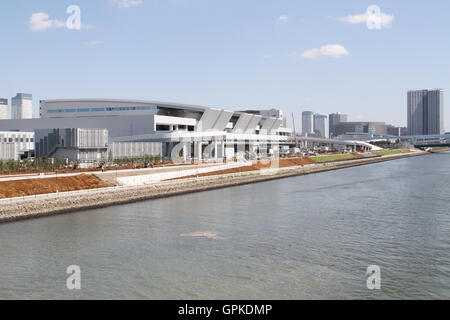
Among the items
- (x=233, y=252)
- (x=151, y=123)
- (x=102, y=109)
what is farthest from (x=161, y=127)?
(x=233, y=252)

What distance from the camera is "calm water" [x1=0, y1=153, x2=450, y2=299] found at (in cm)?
1247

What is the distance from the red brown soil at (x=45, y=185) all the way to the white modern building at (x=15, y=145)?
48.3ft

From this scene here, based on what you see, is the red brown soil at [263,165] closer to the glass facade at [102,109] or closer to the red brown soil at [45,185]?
the red brown soil at [45,185]

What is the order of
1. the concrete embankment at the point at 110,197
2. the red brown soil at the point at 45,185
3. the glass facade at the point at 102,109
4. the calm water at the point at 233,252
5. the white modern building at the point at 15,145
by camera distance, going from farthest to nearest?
the glass facade at the point at 102,109 → the white modern building at the point at 15,145 → the red brown soil at the point at 45,185 → the concrete embankment at the point at 110,197 → the calm water at the point at 233,252

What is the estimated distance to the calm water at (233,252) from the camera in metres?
12.5

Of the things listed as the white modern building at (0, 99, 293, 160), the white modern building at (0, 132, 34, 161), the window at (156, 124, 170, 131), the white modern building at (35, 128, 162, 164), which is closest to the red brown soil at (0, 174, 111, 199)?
the white modern building at (35, 128, 162, 164)

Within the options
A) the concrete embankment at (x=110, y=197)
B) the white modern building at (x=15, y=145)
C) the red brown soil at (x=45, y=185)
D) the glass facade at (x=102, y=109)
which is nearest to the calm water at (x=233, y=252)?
the concrete embankment at (x=110, y=197)

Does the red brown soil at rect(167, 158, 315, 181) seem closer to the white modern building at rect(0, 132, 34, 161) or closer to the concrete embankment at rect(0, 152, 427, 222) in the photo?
the concrete embankment at rect(0, 152, 427, 222)

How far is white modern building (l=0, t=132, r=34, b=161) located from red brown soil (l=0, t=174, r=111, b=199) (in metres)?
14.7

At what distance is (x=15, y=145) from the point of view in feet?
144

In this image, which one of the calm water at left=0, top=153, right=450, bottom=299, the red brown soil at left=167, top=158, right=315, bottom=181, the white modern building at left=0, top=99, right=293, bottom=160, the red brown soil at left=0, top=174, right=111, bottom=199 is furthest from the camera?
the white modern building at left=0, top=99, right=293, bottom=160

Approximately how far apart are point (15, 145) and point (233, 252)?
35.6 metres

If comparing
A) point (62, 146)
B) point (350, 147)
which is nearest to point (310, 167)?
point (62, 146)
